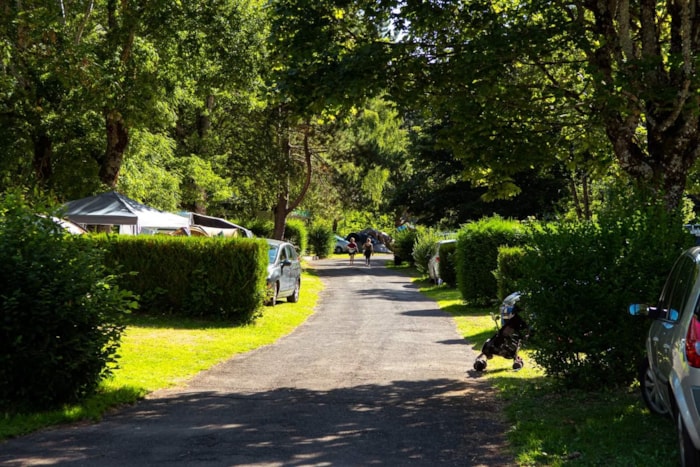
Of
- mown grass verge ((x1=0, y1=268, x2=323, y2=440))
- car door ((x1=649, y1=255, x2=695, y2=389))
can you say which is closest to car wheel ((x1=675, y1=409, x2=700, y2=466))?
car door ((x1=649, y1=255, x2=695, y2=389))

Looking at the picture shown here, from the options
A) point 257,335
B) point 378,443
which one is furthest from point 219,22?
point 378,443

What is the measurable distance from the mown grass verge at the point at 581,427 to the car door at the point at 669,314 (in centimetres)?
56

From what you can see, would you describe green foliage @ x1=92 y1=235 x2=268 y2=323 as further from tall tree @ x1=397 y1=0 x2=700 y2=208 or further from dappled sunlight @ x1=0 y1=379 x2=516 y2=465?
dappled sunlight @ x1=0 y1=379 x2=516 y2=465

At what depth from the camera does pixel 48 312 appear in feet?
26.0

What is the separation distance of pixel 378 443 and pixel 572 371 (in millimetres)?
3163

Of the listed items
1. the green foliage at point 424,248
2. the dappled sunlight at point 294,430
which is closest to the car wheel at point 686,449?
the dappled sunlight at point 294,430

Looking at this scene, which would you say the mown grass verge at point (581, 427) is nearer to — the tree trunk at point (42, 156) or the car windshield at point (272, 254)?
the car windshield at point (272, 254)

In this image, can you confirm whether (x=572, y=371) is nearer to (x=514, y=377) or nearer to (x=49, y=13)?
(x=514, y=377)

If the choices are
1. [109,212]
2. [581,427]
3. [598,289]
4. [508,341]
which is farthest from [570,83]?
[109,212]

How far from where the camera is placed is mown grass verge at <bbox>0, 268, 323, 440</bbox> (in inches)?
314

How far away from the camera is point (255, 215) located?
2023 inches

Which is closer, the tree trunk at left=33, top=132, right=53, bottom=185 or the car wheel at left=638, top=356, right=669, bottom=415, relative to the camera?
the car wheel at left=638, top=356, right=669, bottom=415

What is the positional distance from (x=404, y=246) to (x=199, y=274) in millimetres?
32826

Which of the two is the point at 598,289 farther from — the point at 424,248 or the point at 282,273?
the point at 424,248
